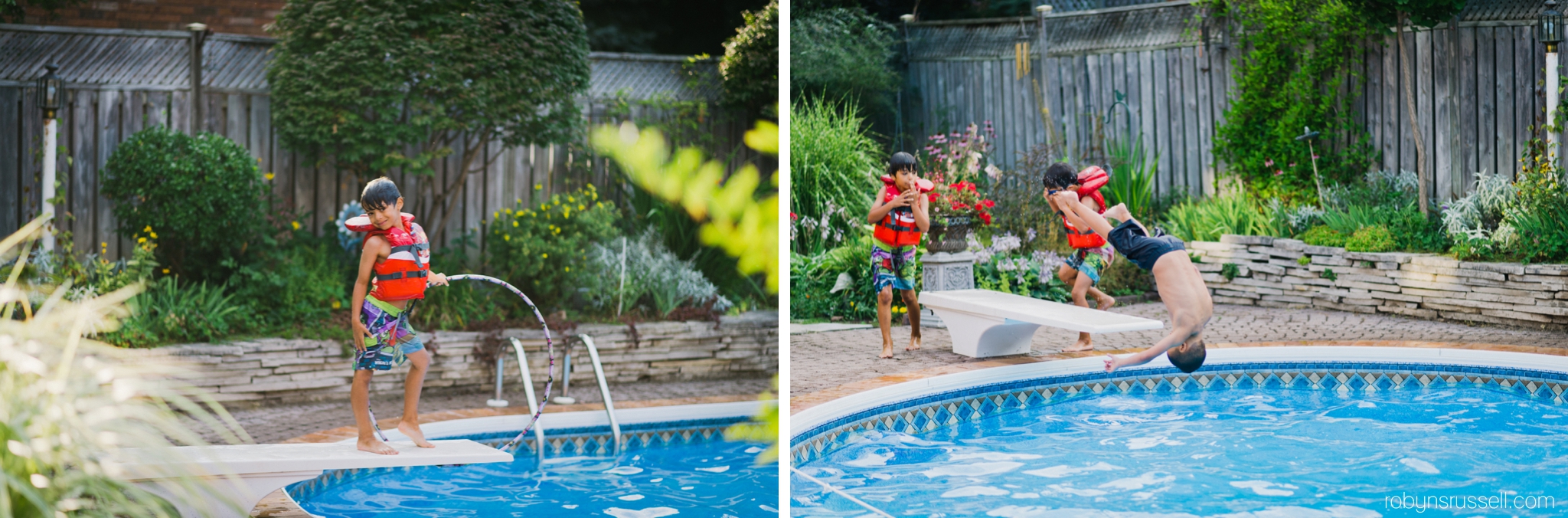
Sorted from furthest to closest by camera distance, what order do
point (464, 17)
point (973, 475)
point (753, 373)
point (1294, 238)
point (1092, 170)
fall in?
point (753, 373)
point (464, 17)
point (1294, 238)
point (1092, 170)
point (973, 475)

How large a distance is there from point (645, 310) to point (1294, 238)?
11.7 feet

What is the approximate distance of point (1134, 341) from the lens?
18.5 feet

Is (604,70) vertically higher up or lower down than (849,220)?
higher up

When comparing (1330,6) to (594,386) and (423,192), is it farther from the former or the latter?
(423,192)

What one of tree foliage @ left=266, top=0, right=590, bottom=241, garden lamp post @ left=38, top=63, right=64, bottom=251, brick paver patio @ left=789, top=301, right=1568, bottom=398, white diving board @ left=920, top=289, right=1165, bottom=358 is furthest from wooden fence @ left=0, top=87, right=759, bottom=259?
white diving board @ left=920, top=289, right=1165, bottom=358

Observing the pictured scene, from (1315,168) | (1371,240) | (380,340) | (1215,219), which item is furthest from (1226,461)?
(380,340)

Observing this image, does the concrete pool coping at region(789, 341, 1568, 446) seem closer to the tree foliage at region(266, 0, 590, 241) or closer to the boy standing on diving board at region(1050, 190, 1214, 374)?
the boy standing on diving board at region(1050, 190, 1214, 374)

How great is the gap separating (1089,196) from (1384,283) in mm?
1745

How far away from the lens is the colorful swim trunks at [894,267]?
518 centimetres

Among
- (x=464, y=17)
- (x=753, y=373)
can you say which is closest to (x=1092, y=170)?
(x=753, y=373)

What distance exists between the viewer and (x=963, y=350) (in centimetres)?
539

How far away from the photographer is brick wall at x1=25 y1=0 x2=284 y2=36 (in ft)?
19.4

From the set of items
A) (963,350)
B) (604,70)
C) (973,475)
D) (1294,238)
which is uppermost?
(604,70)

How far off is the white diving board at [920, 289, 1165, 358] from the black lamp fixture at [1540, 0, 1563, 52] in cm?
185
